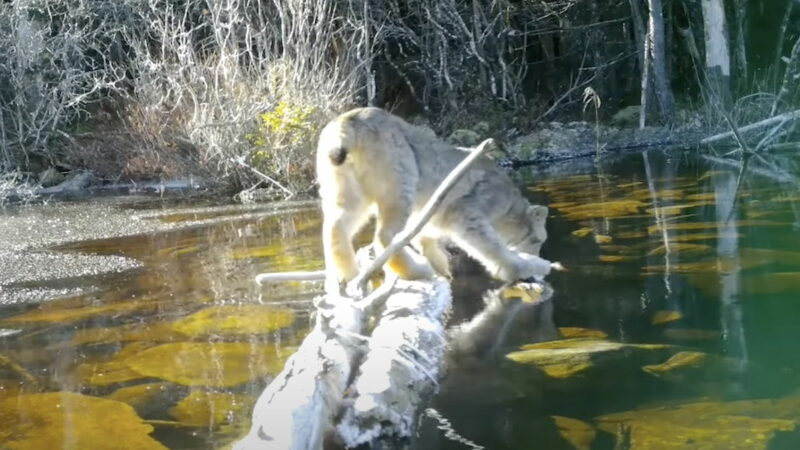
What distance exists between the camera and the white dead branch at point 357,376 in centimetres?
421

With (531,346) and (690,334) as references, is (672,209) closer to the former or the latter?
(690,334)

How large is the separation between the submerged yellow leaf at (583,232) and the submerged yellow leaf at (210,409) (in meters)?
5.50

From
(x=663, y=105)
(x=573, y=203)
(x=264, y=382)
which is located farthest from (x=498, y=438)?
(x=663, y=105)

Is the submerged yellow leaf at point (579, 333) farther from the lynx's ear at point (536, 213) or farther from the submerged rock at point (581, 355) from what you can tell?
the lynx's ear at point (536, 213)

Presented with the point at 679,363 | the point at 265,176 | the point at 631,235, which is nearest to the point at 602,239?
the point at 631,235

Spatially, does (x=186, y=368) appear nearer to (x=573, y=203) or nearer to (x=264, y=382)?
(x=264, y=382)

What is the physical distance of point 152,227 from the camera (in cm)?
1418

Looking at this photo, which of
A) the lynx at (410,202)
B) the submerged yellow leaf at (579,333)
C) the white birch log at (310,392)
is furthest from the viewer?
the lynx at (410,202)

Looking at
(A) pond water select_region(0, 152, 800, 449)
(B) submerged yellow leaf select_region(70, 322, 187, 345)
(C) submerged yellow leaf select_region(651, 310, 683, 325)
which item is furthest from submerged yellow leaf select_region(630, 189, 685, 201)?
(B) submerged yellow leaf select_region(70, 322, 187, 345)

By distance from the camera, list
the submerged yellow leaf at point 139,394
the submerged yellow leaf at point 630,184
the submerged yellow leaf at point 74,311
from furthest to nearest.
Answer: the submerged yellow leaf at point 630,184
the submerged yellow leaf at point 74,311
the submerged yellow leaf at point 139,394

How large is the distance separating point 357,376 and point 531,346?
169cm

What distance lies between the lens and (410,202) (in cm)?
759

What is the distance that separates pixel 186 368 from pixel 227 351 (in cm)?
40

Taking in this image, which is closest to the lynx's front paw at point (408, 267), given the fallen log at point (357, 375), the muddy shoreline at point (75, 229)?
the fallen log at point (357, 375)
